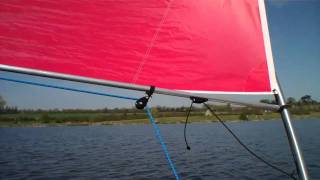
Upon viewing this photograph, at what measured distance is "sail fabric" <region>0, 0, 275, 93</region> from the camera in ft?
12.0

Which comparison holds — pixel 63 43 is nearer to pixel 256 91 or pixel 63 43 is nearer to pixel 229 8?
pixel 229 8

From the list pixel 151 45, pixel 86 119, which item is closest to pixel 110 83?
pixel 151 45

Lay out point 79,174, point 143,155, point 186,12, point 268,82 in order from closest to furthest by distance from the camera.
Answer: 1. point 268,82
2. point 186,12
3. point 79,174
4. point 143,155

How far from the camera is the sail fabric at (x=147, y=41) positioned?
12.0ft

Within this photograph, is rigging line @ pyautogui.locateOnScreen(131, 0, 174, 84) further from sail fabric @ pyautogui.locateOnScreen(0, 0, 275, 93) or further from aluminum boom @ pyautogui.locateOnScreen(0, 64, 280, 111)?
aluminum boom @ pyautogui.locateOnScreen(0, 64, 280, 111)

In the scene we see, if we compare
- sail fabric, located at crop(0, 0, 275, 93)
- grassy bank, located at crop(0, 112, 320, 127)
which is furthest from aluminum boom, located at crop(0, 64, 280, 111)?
grassy bank, located at crop(0, 112, 320, 127)

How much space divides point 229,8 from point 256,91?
971 mm

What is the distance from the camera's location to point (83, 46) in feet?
12.3

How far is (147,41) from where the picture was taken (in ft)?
12.5

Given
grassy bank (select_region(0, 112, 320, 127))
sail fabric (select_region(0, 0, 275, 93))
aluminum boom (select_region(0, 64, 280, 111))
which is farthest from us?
grassy bank (select_region(0, 112, 320, 127))

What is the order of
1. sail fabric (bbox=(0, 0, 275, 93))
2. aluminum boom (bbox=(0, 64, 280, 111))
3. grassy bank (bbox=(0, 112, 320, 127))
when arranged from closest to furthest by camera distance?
aluminum boom (bbox=(0, 64, 280, 111)) → sail fabric (bbox=(0, 0, 275, 93)) → grassy bank (bbox=(0, 112, 320, 127))

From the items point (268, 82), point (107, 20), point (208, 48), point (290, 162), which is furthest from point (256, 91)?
point (290, 162)

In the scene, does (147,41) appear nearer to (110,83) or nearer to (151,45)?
(151,45)

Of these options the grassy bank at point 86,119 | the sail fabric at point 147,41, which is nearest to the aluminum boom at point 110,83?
the sail fabric at point 147,41
